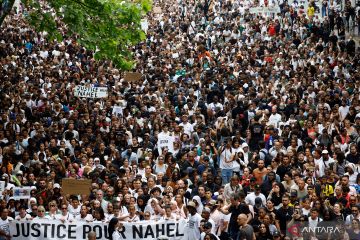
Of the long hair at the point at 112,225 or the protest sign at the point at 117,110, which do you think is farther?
the protest sign at the point at 117,110

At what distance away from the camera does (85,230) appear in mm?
16828

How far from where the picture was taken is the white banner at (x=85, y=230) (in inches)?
654

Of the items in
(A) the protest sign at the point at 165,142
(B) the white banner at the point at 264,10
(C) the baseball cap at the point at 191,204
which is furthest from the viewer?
(B) the white banner at the point at 264,10

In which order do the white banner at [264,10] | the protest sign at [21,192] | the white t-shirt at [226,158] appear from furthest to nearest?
1. the white banner at [264,10]
2. the white t-shirt at [226,158]
3. the protest sign at [21,192]

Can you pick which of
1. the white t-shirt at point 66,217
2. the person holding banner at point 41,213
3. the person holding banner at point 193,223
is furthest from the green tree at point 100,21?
the person holding banner at point 193,223

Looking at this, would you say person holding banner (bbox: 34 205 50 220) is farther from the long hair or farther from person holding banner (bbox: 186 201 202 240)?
person holding banner (bbox: 186 201 202 240)

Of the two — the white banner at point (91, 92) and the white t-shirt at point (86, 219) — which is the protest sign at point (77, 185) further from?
the white banner at point (91, 92)

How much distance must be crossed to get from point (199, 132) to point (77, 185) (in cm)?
568

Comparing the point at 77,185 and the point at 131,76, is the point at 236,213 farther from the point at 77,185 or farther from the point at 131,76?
the point at 131,76

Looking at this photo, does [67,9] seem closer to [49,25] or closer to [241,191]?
[49,25]

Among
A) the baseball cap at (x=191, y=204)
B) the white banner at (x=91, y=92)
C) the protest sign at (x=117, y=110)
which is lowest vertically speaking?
the baseball cap at (x=191, y=204)

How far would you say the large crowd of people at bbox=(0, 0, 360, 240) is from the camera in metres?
17.0

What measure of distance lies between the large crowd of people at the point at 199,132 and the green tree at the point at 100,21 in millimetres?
1915

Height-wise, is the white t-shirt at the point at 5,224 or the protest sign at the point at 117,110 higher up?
the protest sign at the point at 117,110
